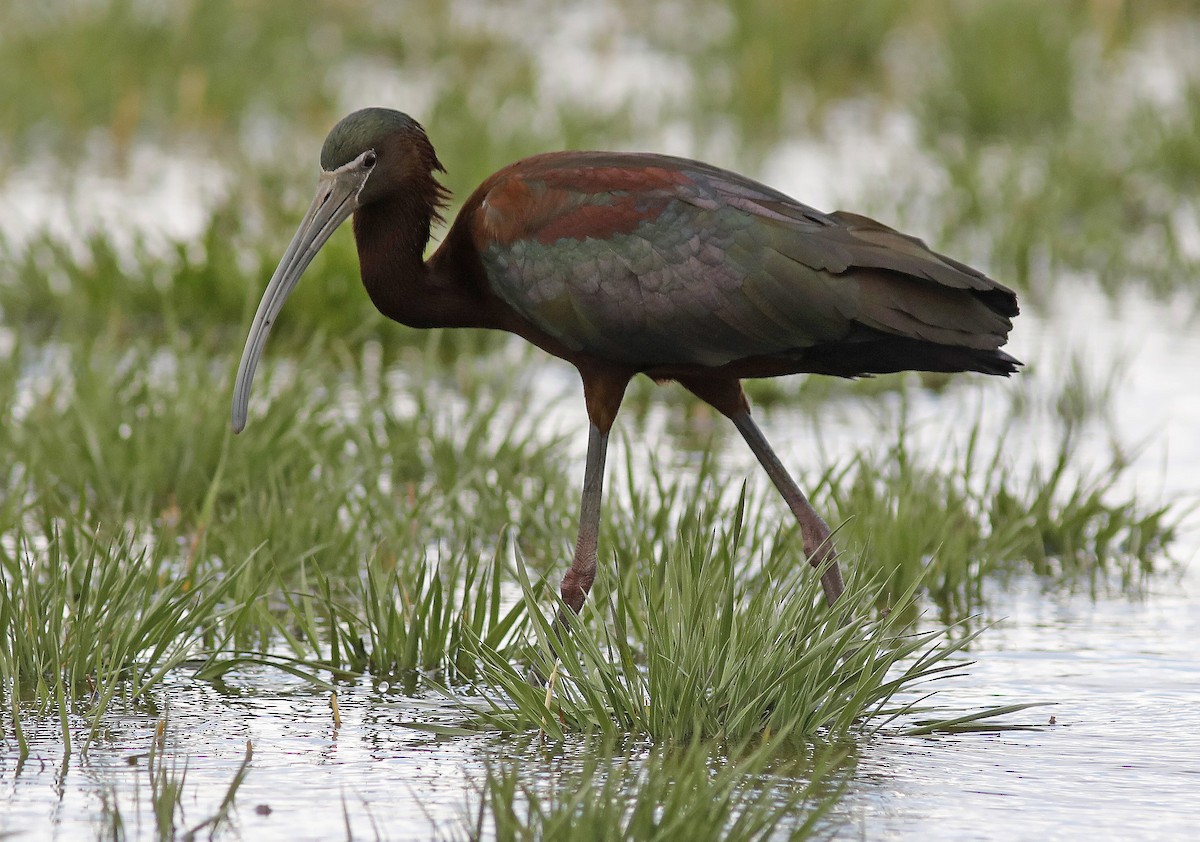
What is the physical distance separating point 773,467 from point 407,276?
1.06m

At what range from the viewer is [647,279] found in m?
5.01

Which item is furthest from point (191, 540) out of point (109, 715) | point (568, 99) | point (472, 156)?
point (568, 99)

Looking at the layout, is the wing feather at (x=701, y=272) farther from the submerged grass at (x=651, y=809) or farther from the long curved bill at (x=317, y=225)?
the submerged grass at (x=651, y=809)

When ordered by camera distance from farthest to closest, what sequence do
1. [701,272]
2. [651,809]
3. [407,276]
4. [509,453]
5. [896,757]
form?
[509,453] → [407,276] → [701,272] → [896,757] → [651,809]

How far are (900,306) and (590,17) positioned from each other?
37.7 ft

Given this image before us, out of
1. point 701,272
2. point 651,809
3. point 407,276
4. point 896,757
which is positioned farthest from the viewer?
point 407,276

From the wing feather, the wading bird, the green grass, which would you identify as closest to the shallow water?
the green grass

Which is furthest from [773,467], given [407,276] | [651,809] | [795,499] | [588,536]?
[651,809]

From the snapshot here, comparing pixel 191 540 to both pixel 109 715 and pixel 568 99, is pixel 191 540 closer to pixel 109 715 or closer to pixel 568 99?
pixel 109 715

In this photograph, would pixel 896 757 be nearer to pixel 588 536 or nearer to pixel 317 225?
pixel 588 536

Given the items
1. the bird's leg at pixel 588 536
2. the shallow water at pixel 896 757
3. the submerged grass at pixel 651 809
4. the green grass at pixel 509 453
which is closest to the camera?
the submerged grass at pixel 651 809

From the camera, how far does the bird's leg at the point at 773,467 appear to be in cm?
523

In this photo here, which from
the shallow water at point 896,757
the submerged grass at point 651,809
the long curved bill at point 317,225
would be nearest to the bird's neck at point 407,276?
the long curved bill at point 317,225

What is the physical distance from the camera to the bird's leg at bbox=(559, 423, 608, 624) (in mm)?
5027
